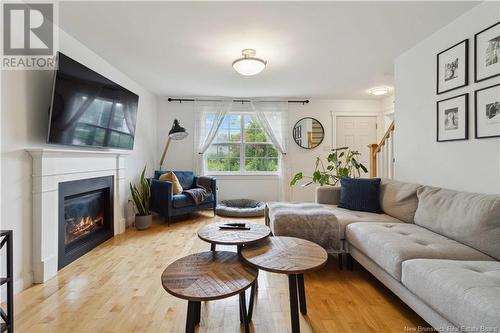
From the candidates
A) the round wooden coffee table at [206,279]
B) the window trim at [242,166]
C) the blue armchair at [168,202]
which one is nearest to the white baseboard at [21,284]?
the round wooden coffee table at [206,279]

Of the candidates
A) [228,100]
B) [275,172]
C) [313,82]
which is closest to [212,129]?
[228,100]

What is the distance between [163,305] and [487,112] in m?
2.87

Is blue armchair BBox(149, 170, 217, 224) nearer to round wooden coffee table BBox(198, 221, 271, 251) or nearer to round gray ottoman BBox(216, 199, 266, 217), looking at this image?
round gray ottoman BBox(216, 199, 266, 217)

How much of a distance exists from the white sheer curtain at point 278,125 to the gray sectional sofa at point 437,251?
246 cm

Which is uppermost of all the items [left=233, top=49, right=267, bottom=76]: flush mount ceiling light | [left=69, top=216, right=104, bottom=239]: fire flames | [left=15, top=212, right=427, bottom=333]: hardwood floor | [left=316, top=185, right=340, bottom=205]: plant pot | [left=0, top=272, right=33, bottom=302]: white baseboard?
[left=233, top=49, right=267, bottom=76]: flush mount ceiling light

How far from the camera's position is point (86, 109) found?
2.41m

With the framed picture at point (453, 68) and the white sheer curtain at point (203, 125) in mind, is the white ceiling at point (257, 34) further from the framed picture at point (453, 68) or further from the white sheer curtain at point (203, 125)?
the white sheer curtain at point (203, 125)

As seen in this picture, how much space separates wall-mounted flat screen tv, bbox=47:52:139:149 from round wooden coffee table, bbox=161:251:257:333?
5.64 feet

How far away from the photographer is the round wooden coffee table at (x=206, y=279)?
3.68 feet

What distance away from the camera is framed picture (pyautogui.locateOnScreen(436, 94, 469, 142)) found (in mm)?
2082

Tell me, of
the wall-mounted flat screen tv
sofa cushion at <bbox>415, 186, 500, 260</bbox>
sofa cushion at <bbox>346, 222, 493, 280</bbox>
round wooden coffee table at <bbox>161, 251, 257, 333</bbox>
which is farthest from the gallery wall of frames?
the wall-mounted flat screen tv

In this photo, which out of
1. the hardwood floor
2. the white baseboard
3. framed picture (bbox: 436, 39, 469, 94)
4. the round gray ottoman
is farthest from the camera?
the round gray ottoman

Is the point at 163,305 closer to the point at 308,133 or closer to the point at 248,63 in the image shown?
the point at 248,63

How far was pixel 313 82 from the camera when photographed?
3967 millimetres
